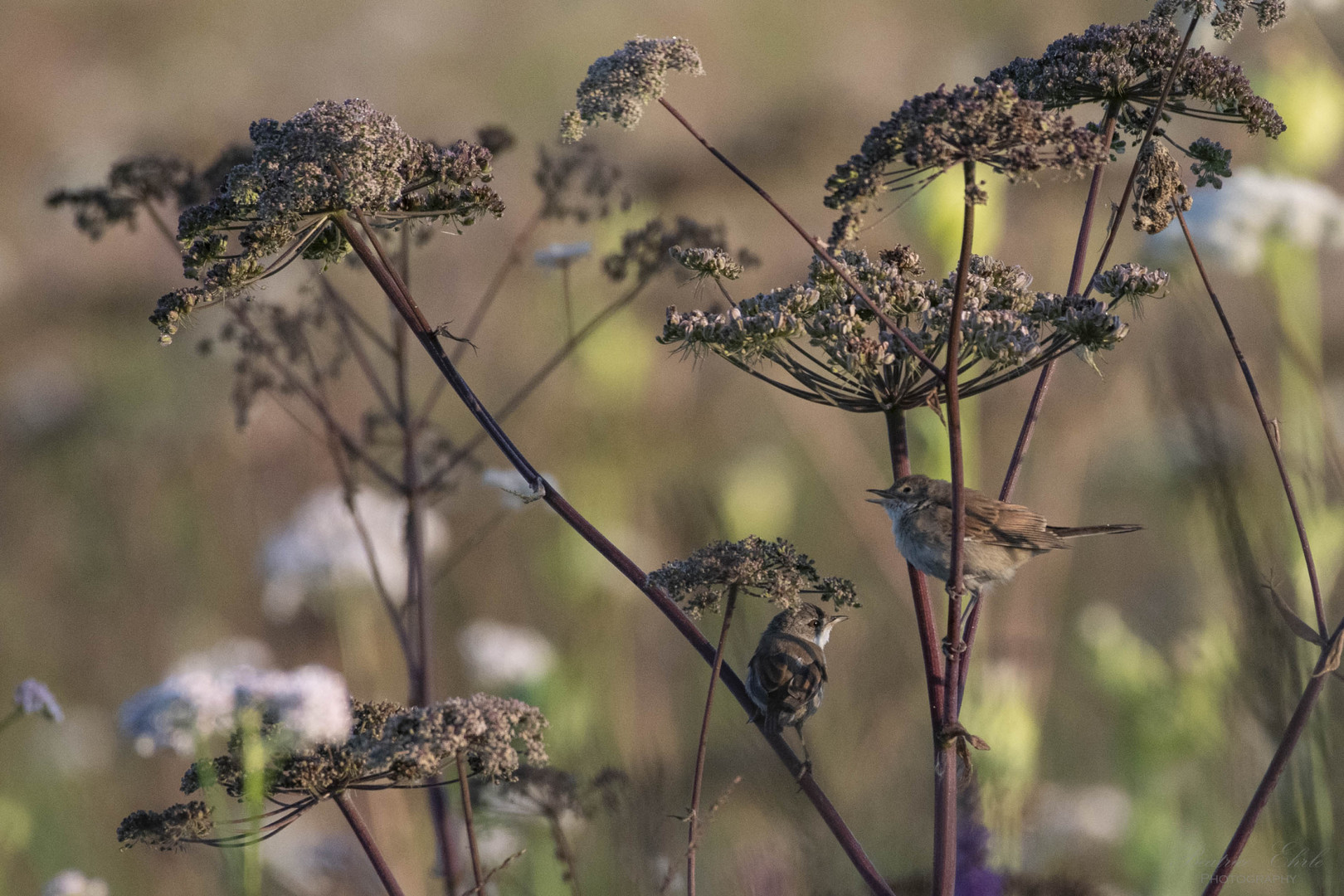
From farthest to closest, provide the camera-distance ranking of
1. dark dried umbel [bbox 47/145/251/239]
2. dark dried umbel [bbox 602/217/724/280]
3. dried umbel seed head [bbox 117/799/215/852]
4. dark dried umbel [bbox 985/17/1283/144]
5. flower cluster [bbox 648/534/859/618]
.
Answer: dark dried umbel [bbox 47/145/251/239] → dark dried umbel [bbox 602/217/724/280] → dark dried umbel [bbox 985/17/1283/144] → flower cluster [bbox 648/534/859/618] → dried umbel seed head [bbox 117/799/215/852]

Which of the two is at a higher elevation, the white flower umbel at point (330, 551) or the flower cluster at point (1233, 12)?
the white flower umbel at point (330, 551)

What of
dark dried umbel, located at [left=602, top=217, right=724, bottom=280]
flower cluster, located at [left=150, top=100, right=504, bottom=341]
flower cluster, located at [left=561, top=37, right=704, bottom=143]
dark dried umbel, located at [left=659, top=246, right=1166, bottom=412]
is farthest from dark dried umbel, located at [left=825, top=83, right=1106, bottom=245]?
dark dried umbel, located at [left=602, top=217, right=724, bottom=280]

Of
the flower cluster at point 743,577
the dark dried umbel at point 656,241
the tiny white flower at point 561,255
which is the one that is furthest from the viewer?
the tiny white flower at point 561,255

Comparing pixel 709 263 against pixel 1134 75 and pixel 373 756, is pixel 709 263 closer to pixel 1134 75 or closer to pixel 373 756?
pixel 1134 75

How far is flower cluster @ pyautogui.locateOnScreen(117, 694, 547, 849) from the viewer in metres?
Result: 2.47

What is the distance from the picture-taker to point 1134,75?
9.41ft

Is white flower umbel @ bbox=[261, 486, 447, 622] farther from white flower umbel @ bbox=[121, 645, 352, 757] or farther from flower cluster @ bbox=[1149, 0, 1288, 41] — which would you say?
flower cluster @ bbox=[1149, 0, 1288, 41]

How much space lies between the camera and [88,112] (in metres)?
12.1

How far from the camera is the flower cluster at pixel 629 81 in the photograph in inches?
102

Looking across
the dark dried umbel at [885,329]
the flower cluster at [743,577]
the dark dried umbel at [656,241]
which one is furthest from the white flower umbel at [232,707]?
the dark dried umbel at [656,241]

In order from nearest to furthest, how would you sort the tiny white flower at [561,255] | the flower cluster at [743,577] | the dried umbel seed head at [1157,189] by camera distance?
the flower cluster at [743,577] → the dried umbel seed head at [1157,189] → the tiny white flower at [561,255]

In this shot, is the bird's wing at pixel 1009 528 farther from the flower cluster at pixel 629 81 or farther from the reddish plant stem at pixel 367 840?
the reddish plant stem at pixel 367 840

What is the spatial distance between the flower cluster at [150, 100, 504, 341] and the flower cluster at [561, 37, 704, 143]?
10.1 inches

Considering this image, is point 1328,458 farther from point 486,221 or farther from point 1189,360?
point 486,221
